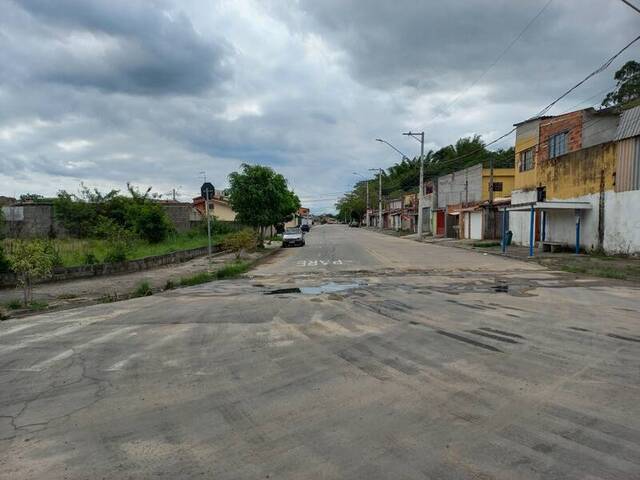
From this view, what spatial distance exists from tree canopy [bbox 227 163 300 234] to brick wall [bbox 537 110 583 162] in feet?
58.1

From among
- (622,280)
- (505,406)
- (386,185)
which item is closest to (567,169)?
(622,280)

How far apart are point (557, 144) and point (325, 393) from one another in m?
30.3

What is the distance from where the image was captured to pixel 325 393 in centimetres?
513

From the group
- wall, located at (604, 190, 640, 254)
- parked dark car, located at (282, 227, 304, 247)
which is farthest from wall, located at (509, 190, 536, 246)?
parked dark car, located at (282, 227, 304, 247)

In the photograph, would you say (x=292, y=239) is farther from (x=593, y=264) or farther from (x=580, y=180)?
(x=593, y=264)

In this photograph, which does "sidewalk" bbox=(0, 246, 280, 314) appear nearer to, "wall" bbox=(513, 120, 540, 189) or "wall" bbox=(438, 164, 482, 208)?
"wall" bbox=(513, 120, 540, 189)

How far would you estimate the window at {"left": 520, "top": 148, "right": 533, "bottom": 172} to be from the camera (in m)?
33.6

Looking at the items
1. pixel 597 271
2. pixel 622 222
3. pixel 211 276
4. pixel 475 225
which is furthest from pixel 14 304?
pixel 475 225

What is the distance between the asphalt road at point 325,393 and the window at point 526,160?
25.6 metres

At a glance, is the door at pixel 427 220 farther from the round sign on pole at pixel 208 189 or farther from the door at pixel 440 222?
the round sign on pole at pixel 208 189

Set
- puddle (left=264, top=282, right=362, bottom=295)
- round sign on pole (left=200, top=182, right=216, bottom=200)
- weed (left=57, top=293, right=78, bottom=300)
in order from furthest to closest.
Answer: round sign on pole (left=200, top=182, right=216, bottom=200) → puddle (left=264, top=282, right=362, bottom=295) → weed (left=57, top=293, right=78, bottom=300)

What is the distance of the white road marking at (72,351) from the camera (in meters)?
6.31

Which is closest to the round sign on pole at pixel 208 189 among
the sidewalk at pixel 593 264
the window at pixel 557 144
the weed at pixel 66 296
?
the weed at pixel 66 296

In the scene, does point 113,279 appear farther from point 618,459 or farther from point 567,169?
point 567,169
